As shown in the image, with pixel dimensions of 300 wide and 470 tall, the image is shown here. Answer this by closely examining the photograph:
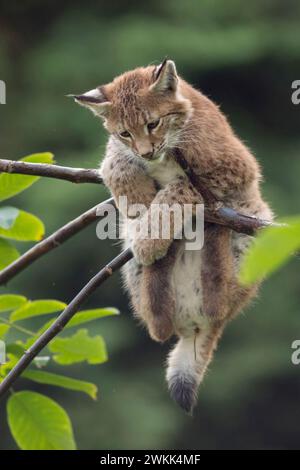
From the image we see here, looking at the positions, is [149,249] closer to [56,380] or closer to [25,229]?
[25,229]

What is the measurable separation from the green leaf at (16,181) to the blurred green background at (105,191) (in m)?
8.88

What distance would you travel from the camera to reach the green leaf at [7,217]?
3.44m

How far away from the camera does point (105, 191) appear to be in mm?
12703

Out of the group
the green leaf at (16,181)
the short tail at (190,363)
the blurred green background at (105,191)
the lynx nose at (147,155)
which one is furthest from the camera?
the blurred green background at (105,191)

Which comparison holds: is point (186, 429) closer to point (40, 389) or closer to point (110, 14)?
point (40, 389)

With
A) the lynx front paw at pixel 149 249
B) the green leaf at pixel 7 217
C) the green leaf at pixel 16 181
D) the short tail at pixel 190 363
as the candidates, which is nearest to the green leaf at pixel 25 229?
the green leaf at pixel 16 181

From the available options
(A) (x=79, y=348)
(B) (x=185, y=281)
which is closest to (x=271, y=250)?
(A) (x=79, y=348)

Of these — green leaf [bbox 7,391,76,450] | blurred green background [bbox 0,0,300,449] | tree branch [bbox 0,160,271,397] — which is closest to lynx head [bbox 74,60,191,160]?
tree branch [bbox 0,160,271,397]

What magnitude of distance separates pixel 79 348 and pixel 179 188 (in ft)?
→ 2.95

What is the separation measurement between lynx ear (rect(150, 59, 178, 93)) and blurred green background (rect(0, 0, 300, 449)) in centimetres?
832

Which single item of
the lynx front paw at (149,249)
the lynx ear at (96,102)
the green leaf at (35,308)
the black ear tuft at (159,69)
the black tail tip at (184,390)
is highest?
the black ear tuft at (159,69)

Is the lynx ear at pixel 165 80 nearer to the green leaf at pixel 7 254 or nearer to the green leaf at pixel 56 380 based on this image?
the green leaf at pixel 7 254

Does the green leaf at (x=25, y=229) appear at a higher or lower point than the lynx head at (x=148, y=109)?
lower

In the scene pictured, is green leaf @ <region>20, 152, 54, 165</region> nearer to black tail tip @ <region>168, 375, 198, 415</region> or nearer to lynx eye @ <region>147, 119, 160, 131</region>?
lynx eye @ <region>147, 119, 160, 131</region>
